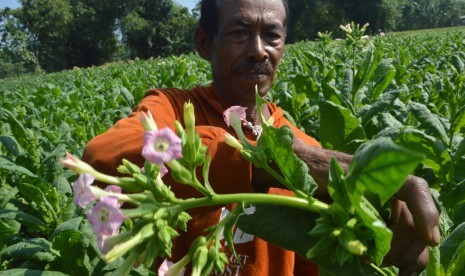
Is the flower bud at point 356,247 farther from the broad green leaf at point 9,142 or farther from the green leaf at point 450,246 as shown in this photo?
the broad green leaf at point 9,142

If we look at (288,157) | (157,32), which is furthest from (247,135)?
(157,32)

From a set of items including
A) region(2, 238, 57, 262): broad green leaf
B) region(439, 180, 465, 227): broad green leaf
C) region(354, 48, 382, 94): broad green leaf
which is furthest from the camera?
region(354, 48, 382, 94): broad green leaf

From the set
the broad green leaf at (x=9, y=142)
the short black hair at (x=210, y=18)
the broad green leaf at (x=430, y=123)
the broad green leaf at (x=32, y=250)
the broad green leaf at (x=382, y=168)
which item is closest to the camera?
the broad green leaf at (x=382, y=168)

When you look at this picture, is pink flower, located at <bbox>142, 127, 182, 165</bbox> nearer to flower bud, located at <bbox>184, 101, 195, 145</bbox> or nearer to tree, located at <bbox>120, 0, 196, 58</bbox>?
flower bud, located at <bbox>184, 101, 195, 145</bbox>

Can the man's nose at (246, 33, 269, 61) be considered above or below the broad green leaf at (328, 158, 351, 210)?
above

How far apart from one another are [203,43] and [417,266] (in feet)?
5.30

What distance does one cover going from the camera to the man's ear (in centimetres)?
231

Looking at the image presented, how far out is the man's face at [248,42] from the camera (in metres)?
1.98

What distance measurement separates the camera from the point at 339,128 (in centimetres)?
192

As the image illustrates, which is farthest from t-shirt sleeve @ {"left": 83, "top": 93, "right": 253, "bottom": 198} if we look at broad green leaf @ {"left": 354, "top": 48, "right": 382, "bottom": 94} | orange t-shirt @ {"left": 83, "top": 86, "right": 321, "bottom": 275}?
broad green leaf @ {"left": 354, "top": 48, "right": 382, "bottom": 94}

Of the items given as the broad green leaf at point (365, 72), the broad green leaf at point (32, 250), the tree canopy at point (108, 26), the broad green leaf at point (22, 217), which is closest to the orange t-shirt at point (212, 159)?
the broad green leaf at point (32, 250)

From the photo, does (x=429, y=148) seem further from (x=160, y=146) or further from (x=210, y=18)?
(x=160, y=146)

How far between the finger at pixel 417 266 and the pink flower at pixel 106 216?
1.85ft

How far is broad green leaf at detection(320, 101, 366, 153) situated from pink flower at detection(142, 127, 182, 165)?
1210mm
